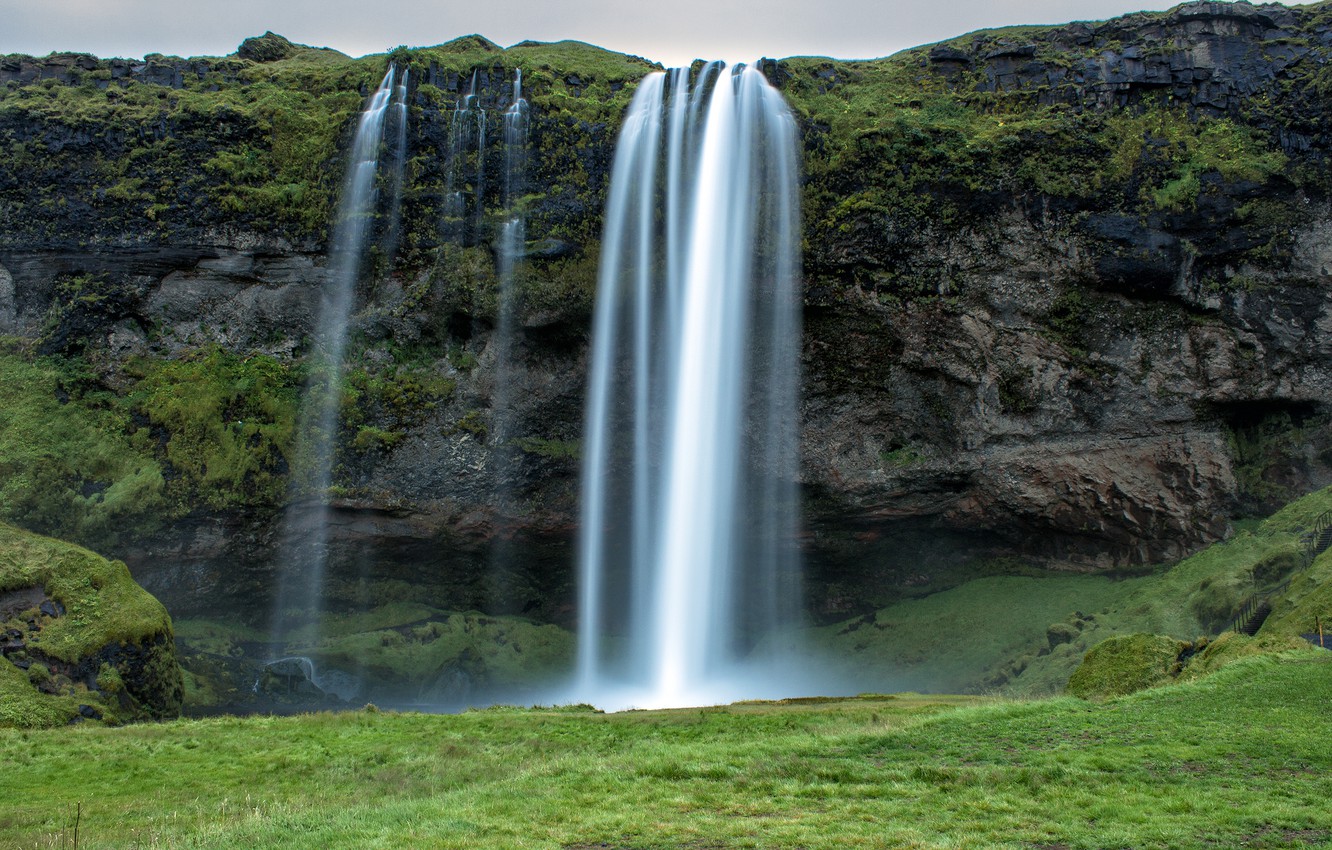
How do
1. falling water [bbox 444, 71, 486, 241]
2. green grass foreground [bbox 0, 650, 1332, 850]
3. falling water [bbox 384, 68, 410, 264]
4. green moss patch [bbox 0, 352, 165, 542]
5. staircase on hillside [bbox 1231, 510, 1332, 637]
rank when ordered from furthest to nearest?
falling water [bbox 384, 68, 410, 264]
falling water [bbox 444, 71, 486, 241]
green moss patch [bbox 0, 352, 165, 542]
staircase on hillside [bbox 1231, 510, 1332, 637]
green grass foreground [bbox 0, 650, 1332, 850]

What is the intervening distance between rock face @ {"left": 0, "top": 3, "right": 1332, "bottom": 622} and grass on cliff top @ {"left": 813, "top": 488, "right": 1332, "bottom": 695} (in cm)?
218

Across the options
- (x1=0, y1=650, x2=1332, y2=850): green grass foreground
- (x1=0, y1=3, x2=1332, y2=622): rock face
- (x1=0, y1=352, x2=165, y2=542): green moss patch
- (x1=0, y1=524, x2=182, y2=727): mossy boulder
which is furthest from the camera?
(x1=0, y1=3, x2=1332, y2=622): rock face

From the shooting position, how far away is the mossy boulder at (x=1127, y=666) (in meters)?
23.9

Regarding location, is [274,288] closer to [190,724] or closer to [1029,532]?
[190,724]

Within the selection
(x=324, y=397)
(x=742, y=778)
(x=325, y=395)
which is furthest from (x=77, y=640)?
(x=742, y=778)

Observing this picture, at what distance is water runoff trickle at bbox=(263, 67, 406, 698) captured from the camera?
41.4 m

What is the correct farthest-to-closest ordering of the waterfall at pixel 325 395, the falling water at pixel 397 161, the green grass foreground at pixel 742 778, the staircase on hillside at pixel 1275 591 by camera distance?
1. the falling water at pixel 397 161
2. the waterfall at pixel 325 395
3. the staircase on hillside at pixel 1275 591
4. the green grass foreground at pixel 742 778

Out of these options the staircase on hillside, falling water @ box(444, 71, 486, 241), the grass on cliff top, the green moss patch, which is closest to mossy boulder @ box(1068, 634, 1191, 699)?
the grass on cliff top

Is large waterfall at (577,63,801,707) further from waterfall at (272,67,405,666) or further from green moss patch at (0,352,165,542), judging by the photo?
green moss patch at (0,352,165,542)

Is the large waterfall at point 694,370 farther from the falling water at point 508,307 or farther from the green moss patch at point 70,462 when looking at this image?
the green moss patch at point 70,462

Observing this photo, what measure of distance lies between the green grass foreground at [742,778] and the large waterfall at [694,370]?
16.2 m

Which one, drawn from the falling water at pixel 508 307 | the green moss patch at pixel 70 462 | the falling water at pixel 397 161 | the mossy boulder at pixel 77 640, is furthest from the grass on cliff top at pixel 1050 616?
the green moss patch at pixel 70 462

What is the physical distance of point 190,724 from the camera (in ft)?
82.6

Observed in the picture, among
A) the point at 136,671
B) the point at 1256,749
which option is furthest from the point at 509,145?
the point at 1256,749
